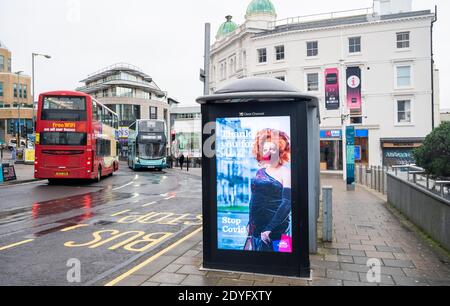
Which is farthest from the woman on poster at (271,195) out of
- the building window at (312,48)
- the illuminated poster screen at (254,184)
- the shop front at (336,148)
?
the building window at (312,48)

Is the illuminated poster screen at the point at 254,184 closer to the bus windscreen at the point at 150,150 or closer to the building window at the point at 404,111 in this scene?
the bus windscreen at the point at 150,150

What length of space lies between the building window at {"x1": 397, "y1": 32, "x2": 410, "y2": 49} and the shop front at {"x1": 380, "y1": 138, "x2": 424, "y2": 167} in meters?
8.36

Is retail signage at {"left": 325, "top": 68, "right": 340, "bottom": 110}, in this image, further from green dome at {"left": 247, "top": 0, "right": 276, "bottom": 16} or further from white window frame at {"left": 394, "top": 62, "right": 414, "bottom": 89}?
green dome at {"left": 247, "top": 0, "right": 276, "bottom": 16}

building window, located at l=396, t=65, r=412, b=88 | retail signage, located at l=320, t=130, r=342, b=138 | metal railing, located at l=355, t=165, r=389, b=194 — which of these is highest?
building window, located at l=396, t=65, r=412, b=88

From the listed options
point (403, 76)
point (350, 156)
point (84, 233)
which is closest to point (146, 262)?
point (84, 233)

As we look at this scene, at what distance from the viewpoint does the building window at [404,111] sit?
3397 cm

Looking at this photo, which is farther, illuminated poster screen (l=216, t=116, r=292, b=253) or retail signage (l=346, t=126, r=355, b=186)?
retail signage (l=346, t=126, r=355, b=186)

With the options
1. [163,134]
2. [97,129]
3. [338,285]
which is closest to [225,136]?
[338,285]

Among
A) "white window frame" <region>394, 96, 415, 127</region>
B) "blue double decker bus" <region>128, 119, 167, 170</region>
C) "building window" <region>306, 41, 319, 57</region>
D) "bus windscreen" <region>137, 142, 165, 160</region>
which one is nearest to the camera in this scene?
"blue double decker bus" <region>128, 119, 167, 170</region>

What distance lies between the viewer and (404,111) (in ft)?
112

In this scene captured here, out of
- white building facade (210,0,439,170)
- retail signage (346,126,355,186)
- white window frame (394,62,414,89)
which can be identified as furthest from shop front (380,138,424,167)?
retail signage (346,126,355,186)

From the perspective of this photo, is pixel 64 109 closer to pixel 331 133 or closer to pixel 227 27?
pixel 331 133

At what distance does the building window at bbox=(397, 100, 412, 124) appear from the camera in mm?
33969

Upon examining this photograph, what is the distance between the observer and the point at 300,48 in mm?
37375
